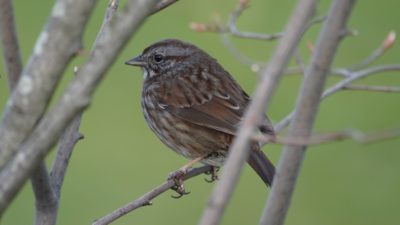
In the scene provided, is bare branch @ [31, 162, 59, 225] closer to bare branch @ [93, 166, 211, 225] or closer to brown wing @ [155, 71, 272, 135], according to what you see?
bare branch @ [93, 166, 211, 225]

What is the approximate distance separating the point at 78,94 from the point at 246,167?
4.99 metres

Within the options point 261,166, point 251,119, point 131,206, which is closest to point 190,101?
point 261,166

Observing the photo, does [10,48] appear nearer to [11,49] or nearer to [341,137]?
[11,49]

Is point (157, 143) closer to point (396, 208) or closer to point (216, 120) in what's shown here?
point (396, 208)

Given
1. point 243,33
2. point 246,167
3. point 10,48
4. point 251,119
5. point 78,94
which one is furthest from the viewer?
point 246,167

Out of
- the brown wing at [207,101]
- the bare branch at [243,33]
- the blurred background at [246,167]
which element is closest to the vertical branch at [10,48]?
the bare branch at [243,33]

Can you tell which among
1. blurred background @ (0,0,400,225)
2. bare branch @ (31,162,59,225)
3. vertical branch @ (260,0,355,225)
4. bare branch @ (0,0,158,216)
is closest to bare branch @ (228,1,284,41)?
vertical branch @ (260,0,355,225)

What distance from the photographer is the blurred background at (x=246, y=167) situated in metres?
6.58

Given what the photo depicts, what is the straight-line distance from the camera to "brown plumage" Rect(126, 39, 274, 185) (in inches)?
183

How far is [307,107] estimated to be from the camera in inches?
91.1

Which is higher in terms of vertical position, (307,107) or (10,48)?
(307,107)

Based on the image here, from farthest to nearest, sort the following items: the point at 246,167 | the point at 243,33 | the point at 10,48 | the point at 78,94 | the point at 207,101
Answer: the point at 246,167 → the point at 207,101 → the point at 243,33 → the point at 10,48 → the point at 78,94

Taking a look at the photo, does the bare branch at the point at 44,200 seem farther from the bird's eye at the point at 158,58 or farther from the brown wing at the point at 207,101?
the bird's eye at the point at 158,58

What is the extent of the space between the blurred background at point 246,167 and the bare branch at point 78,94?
14.3 feet
